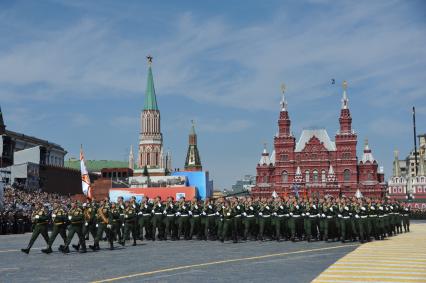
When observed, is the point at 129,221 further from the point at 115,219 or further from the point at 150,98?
the point at 150,98

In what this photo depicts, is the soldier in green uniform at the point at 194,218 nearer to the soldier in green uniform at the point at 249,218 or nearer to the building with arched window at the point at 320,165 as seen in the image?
the soldier in green uniform at the point at 249,218

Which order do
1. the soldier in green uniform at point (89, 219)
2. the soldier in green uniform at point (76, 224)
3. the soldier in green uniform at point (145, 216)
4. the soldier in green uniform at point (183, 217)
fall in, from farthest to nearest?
the soldier in green uniform at point (183, 217) < the soldier in green uniform at point (145, 216) < the soldier in green uniform at point (89, 219) < the soldier in green uniform at point (76, 224)

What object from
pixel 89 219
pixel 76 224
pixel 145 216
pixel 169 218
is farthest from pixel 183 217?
pixel 76 224

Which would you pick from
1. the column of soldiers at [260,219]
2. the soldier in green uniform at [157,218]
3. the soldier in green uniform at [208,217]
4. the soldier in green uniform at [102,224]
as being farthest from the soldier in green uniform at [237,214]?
the soldier in green uniform at [102,224]

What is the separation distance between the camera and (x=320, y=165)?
11744cm

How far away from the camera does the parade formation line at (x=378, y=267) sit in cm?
1414

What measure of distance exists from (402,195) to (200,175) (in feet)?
265

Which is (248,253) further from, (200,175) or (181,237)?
(200,175)

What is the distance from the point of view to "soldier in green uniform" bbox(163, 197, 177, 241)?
97.0 feet

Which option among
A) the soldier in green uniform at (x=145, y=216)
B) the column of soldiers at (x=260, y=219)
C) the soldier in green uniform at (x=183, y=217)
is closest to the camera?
the column of soldiers at (x=260, y=219)

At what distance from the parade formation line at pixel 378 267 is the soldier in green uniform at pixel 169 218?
10.5 meters

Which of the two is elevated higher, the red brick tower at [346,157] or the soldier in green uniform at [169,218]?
the red brick tower at [346,157]

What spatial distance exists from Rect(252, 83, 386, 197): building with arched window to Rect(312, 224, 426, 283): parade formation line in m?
92.4

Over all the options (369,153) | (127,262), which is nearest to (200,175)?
(369,153)
